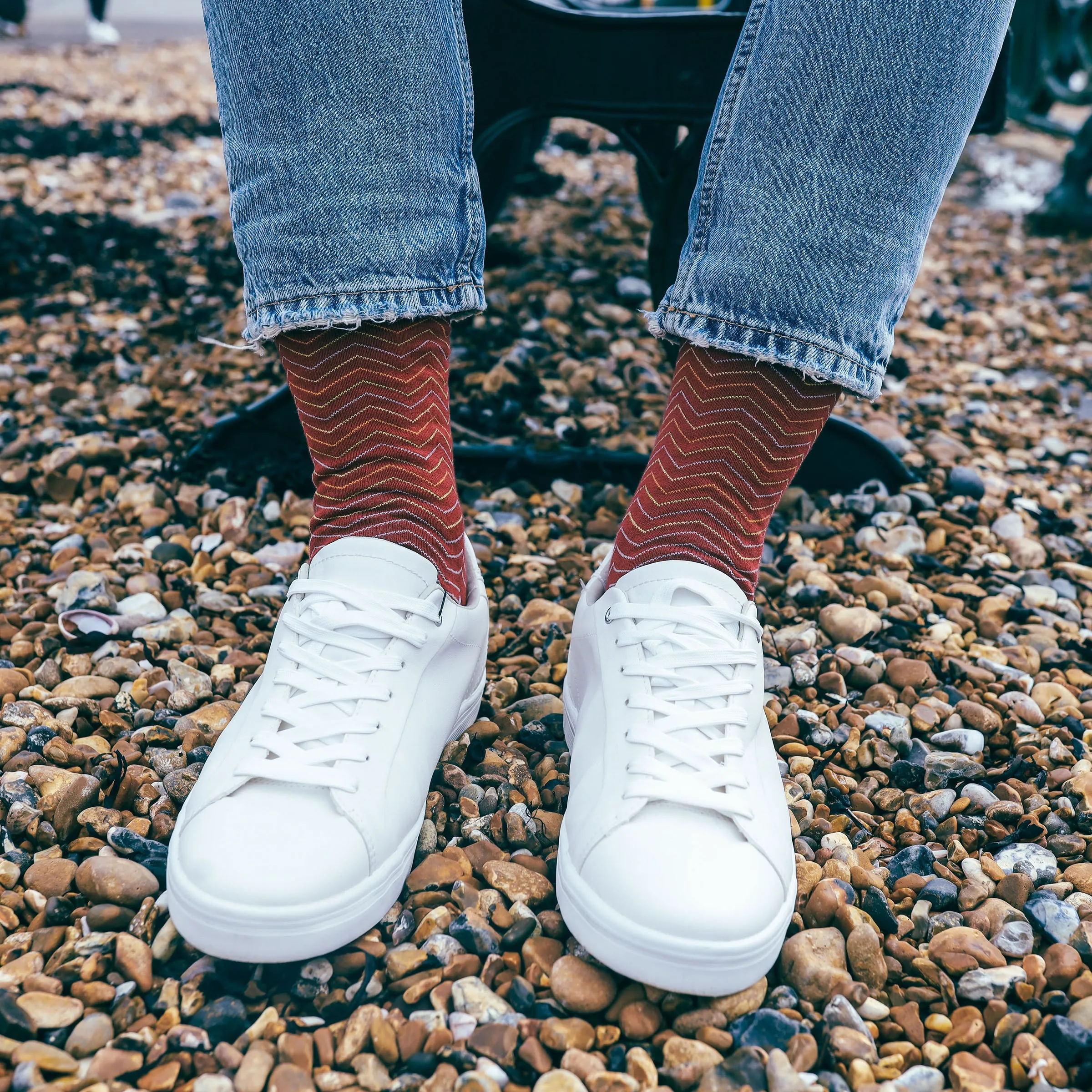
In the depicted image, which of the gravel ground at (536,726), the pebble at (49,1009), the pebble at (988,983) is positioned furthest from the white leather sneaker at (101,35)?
the pebble at (988,983)

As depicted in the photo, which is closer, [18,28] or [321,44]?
[321,44]

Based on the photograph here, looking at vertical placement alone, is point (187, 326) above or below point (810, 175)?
below

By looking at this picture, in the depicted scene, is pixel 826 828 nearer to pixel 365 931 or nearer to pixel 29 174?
pixel 365 931

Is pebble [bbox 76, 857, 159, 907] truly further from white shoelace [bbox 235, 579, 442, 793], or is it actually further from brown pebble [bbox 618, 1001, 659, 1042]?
brown pebble [bbox 618, 1001, 659, 1042]

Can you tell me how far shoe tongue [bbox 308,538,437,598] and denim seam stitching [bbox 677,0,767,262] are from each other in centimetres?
49

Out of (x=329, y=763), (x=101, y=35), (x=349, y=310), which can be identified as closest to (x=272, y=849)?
Answer: (x=329, y=763)

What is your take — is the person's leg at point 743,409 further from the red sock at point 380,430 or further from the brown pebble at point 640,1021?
the red sock at point 380,430

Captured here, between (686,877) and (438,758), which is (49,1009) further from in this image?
(686,877)

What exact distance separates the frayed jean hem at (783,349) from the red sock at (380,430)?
1.07 feet

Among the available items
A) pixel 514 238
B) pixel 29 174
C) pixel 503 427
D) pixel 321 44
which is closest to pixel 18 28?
pixel 29 174

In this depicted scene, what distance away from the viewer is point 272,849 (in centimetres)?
90

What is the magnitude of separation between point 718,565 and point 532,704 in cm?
38

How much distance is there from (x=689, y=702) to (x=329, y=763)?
43cm

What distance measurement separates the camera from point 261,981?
0.92 m
